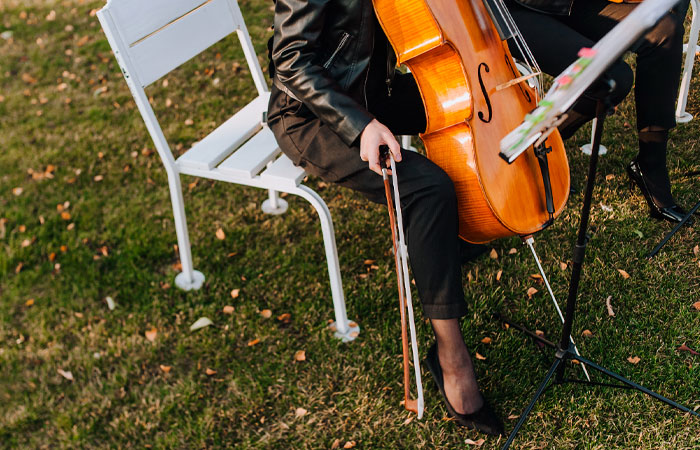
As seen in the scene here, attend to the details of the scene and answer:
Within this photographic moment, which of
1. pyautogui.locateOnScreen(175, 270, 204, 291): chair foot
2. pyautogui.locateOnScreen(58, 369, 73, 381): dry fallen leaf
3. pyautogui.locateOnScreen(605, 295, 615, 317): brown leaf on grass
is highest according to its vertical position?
pyautogui.locateOnScreen(175, 270, 204, 291): chair foot

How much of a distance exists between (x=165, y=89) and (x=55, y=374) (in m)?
Answer: 2.48

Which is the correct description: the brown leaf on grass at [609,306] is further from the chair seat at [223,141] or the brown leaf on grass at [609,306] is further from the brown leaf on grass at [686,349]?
the chair seat at [223,141]

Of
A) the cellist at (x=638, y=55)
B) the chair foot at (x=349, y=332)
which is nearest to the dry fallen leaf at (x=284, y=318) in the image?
the chair foot at (x=349, y=332)

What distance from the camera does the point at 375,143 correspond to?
185 centimetres

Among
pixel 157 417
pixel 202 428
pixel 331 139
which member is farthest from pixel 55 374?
pixel 331 139

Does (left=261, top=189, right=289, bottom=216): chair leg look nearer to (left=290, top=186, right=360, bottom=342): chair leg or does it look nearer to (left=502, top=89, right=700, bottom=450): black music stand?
(left=290, top=186, right=360, bottom=342): chair leg

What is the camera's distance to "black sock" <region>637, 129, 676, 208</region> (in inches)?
99.7

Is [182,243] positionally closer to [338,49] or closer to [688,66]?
[338,49]

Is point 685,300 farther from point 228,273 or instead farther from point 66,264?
point 66,264

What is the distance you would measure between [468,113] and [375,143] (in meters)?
0.31

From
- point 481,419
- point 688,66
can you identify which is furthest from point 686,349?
point 688,66

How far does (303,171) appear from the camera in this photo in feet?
A: 7.67

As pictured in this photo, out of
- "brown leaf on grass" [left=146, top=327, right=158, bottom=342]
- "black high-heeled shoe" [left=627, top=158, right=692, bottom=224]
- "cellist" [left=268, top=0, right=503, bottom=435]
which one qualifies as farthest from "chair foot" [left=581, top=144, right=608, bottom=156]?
"brown leaf on grass" [left=146, top=327, right=158, bottom=342]

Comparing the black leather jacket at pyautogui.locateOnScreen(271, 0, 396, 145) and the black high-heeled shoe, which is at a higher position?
the black leather jacket at pyautogui.locateOnScreen(271, 0, 396, 145)
